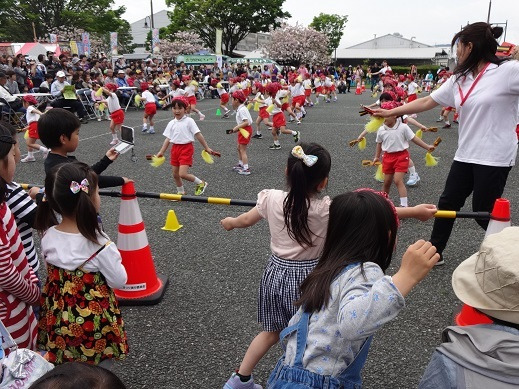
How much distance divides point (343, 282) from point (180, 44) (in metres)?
51.9

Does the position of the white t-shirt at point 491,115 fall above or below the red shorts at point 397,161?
above

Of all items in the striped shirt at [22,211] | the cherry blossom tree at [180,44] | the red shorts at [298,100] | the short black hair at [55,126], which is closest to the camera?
the striped shirt at [22,211]

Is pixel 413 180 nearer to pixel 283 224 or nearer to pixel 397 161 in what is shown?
pixel 397 161

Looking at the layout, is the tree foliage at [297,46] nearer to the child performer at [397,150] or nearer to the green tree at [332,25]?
the green tree at [332,25]

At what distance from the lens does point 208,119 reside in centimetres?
1592

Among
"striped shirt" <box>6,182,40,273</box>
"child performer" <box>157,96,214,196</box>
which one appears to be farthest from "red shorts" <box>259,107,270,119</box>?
"striped shirt" <box>6,182,40,273</box>

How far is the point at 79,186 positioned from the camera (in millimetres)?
2121

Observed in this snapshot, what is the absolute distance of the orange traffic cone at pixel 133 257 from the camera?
347 centimetres

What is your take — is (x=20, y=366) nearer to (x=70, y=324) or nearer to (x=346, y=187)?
(x=70, y=324)

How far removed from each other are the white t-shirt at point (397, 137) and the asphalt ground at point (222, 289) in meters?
0.99

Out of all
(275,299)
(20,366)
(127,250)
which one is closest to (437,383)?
(275,299)

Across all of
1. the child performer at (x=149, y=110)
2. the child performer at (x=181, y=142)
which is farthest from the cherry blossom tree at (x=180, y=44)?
the child performer at (x=181, y=142)

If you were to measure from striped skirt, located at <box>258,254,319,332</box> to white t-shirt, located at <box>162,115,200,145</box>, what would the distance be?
4.35 metres

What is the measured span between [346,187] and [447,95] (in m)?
3.41
